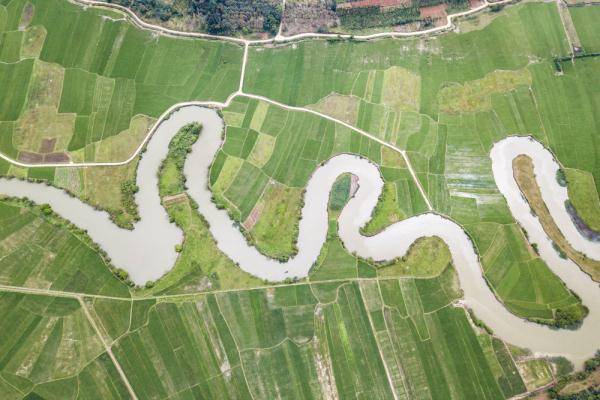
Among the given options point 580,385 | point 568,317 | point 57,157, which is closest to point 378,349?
point 568,317

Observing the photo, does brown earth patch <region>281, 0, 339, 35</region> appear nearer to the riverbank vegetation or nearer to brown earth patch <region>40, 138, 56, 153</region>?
the riverbank vegetation

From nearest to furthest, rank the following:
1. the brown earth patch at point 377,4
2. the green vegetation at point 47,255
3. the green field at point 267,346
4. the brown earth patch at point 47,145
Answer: the green field at point 267,346
the green vegetation at point 47,255
the brown earth patch at point 47,145
the brown earth patch at point 377,4

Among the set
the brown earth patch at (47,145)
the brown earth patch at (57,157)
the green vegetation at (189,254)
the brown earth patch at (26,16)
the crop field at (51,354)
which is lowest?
the crop field at (51,354)

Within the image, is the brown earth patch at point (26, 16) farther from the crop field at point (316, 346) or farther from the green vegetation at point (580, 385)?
the green vegetation at point (580, 385)

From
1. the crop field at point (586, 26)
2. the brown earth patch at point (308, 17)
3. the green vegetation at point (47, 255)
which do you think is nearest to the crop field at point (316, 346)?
the green vegetation at point (47, 255)

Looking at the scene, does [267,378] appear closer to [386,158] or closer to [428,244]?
[428,244]
